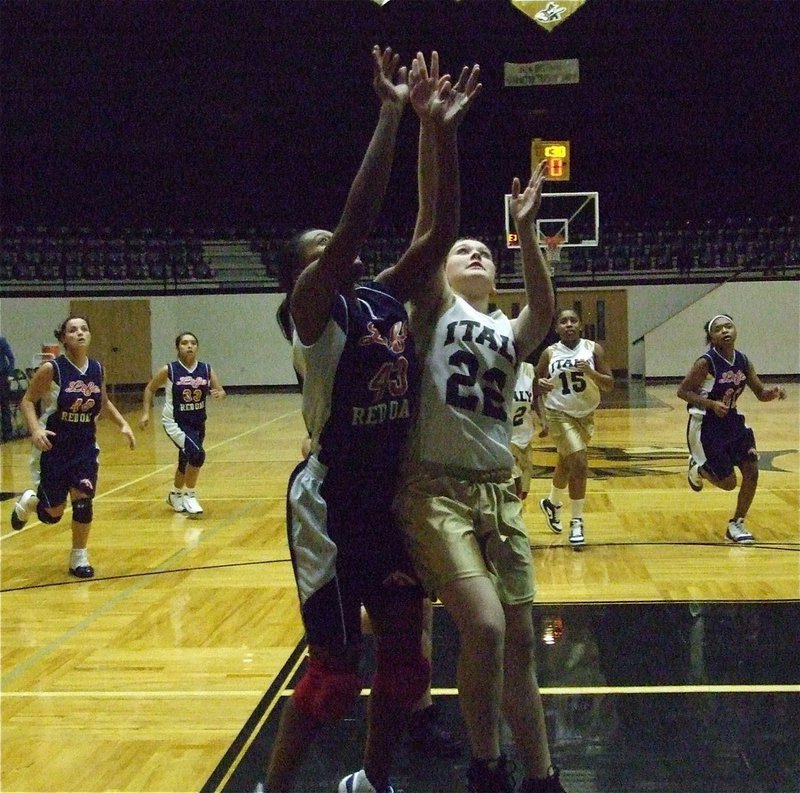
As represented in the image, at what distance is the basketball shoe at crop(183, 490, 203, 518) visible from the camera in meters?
8.64

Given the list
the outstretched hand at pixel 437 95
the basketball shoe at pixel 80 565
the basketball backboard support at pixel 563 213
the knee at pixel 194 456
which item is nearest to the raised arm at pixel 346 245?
the outstretched hand at pixel 437 95

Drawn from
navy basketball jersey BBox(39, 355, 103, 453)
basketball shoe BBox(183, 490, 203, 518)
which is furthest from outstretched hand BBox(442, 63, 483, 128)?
basketball shoe BBox(183, 490, 203, 518)

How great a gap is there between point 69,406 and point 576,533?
138 inches

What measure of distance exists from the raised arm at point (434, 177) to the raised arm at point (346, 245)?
0.21 meters

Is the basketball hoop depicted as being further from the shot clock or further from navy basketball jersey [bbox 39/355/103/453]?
the shot clock

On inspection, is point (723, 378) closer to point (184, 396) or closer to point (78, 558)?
point (78, 558)

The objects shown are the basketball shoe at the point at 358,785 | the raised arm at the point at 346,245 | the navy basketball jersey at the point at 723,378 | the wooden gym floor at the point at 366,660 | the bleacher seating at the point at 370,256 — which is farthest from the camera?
the bleacher seating at the point at 370,256

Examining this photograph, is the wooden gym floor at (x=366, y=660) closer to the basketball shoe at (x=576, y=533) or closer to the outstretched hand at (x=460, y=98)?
the basketball shoe at (x=576, y=533)

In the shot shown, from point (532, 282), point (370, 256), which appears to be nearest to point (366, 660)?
point (532, 282)

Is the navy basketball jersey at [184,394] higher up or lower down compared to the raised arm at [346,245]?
lower down

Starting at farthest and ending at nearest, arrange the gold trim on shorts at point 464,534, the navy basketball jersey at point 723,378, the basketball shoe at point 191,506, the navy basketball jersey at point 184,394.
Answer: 1. the navy basketball jersey at point 184,394
2. the basketball shoe at point 191,506
3. the navy basketball jersey at point 723,378
4. the gold trim on shorts at point 464,534

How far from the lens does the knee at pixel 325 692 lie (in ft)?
8.72

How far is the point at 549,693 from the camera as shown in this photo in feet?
13.1

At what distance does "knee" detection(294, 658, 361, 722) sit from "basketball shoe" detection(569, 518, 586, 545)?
440 cm
